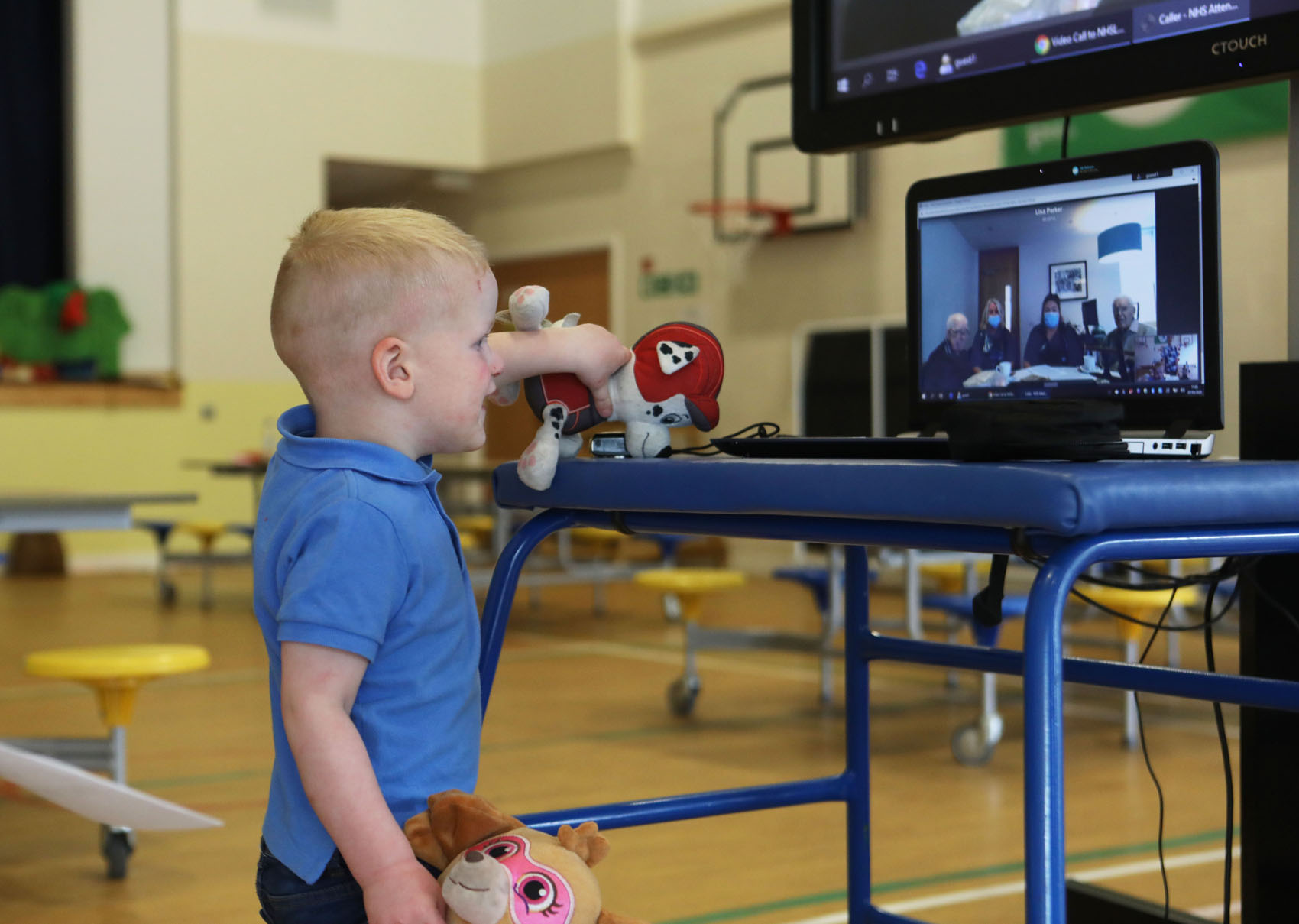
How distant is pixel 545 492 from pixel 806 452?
0.77 feet

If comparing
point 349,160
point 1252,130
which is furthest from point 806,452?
point 349,160

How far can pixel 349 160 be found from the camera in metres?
10.8

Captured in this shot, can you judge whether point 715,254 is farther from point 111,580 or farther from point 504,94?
point 111,580

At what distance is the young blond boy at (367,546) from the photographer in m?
1.00


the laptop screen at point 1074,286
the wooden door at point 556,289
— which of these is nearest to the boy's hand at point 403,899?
the laptop screen at point 1074,286

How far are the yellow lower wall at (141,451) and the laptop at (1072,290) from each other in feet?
27.2

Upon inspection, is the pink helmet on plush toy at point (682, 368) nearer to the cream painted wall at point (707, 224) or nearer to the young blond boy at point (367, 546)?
the young blond boy at point (367, 546)

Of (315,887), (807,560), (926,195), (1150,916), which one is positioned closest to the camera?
(315,887)

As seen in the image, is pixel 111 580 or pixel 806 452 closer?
pixel 806 452

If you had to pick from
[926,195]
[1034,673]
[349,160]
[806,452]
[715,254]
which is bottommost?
[1034,673]

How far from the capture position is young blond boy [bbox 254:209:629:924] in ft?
3.27

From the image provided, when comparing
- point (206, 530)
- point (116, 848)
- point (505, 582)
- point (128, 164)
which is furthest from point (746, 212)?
point (505, 582)

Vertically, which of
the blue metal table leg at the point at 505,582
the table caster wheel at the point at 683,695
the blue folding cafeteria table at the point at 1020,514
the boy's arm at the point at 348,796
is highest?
the blue folding cafeteria table at the point at 1020,514

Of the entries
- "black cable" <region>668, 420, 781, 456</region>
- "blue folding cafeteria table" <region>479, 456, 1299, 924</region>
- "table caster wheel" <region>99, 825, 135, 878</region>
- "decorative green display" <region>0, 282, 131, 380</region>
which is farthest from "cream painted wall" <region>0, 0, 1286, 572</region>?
"blue folding cafeteria table" <region>479, 456, 1299, 924</region>
